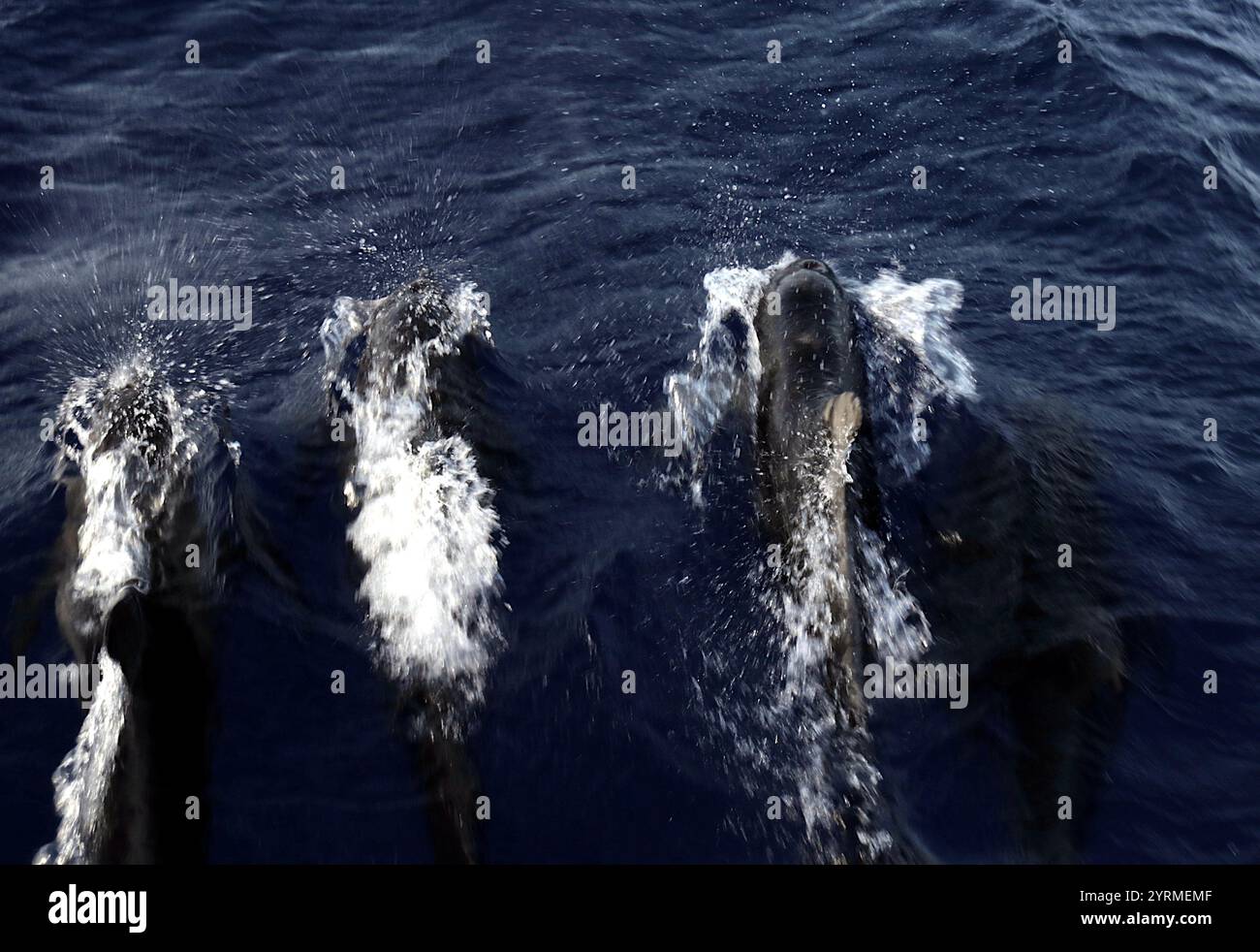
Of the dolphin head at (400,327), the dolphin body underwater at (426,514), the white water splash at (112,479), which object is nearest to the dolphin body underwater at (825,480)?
the dolphin body underwater at (426,514)

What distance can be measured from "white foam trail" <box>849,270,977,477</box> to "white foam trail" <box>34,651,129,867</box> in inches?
422

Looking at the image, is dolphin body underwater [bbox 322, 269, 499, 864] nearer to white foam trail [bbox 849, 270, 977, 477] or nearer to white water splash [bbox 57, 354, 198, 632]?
white water splash [bbox 57, 354, 198, 632]

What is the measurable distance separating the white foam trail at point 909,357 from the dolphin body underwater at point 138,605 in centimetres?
949

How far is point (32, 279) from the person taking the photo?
2008 centimetres

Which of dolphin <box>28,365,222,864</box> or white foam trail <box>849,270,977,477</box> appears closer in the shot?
dolphin <box>28,365,222,864</box>

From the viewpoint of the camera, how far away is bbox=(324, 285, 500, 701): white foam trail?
1430cm

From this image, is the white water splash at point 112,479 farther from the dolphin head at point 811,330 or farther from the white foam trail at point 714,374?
the dolphin head at point 811,330

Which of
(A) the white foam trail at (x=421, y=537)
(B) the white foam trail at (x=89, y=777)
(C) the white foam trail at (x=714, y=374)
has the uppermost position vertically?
(C) the white foam trail at (x=714, y=374)

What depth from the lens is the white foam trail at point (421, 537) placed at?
1430 cm

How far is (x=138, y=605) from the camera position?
12570mm

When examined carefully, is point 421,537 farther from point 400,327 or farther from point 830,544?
point 830,544

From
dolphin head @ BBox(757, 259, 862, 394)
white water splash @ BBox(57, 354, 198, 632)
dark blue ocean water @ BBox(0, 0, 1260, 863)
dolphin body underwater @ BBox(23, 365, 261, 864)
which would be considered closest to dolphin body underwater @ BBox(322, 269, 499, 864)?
dark blue ocean water @ BBox(0, 0, 1260, 863)
